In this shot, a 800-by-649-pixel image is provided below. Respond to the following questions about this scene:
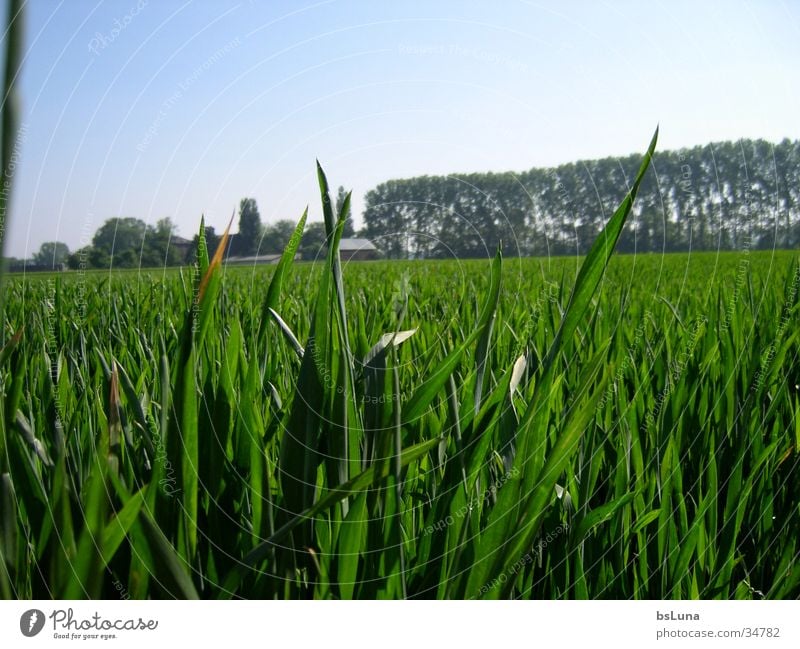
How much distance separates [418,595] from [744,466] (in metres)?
0.40

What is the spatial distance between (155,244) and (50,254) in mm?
92

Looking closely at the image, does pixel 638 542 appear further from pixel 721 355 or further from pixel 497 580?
pixel 721 355

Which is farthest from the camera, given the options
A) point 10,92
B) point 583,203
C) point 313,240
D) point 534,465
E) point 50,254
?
point 583,203

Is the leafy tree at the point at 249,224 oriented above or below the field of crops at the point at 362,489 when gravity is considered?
above

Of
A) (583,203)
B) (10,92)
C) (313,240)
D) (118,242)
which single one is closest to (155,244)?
(118,242)

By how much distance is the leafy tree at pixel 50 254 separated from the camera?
574mm

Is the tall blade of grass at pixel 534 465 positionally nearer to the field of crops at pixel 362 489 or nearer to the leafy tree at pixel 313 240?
the field of crops at pixel 362 489

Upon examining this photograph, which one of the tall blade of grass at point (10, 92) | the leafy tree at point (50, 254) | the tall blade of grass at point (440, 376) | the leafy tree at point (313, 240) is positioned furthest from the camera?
the leafy tree at point (313, 240)

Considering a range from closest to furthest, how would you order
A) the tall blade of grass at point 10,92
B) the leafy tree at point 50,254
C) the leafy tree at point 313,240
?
the tall blade of grass at point 10,92
the leafy tree at point 50,254
the leafy tree at point 313,240

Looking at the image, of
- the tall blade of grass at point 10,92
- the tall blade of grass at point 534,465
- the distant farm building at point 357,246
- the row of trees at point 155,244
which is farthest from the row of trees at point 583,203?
the tall blade of grass at point 10,92

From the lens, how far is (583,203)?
0.92 metres

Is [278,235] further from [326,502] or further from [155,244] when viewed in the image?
[326,502]

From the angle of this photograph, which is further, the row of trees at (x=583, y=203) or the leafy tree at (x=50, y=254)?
the row of trees at (x=583, y=203)

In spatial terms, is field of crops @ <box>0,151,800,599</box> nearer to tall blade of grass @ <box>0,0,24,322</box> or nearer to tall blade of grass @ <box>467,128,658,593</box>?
tall blade of grass @ <box>467,128,658,593</box>
